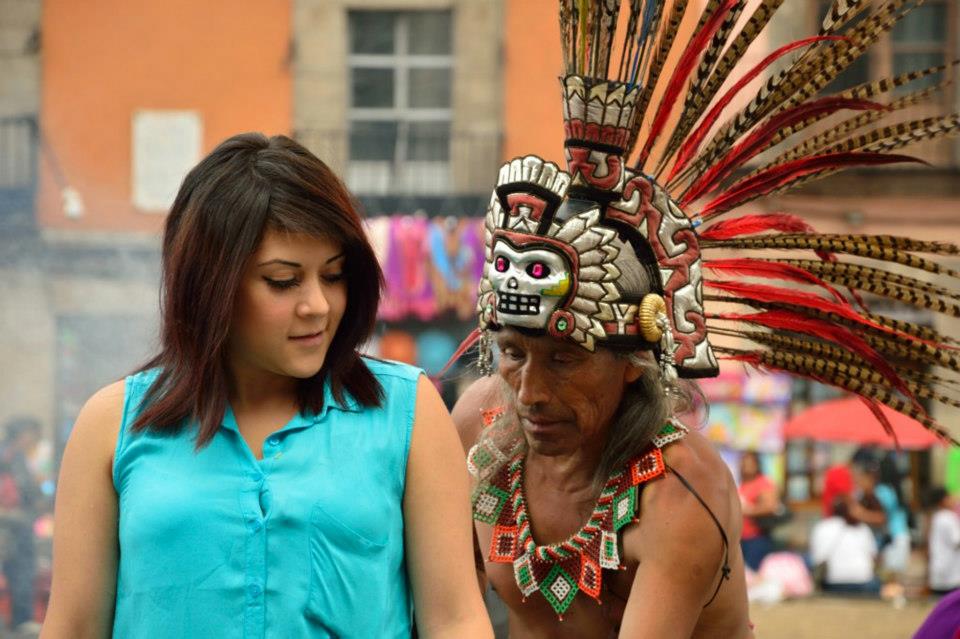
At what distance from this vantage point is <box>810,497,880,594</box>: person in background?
471 inches

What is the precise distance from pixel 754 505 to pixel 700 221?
919cm

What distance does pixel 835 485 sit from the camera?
12281 millimetres

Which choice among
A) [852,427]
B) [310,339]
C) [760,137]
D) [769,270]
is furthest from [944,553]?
[310,339]

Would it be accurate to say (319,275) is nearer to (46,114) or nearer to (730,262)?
(730,262)

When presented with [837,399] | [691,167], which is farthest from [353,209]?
[837,399]

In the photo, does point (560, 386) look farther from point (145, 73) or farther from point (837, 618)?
point (145, 73)

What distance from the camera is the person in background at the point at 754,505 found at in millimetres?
12164

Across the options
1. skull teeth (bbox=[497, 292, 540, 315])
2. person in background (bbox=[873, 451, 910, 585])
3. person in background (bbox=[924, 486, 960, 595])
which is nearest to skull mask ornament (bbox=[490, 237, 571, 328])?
skull teeth (bbox=[497, 292, 540, 315])

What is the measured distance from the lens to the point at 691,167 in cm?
365

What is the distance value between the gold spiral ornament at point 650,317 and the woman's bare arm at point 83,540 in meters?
1.35

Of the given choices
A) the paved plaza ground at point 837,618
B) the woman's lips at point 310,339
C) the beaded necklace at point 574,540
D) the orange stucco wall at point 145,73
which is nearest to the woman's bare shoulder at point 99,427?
the woman's lips at point 310,339

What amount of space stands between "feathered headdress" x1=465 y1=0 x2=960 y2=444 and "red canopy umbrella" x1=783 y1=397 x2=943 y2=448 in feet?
26.1

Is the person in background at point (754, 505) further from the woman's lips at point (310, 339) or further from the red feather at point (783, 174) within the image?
the woman's lips at point (310, 339)

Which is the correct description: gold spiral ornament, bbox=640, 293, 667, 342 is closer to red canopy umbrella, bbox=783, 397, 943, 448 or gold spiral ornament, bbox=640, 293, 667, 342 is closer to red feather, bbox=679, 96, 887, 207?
red feather, bbox=679, 96, 887, 207
